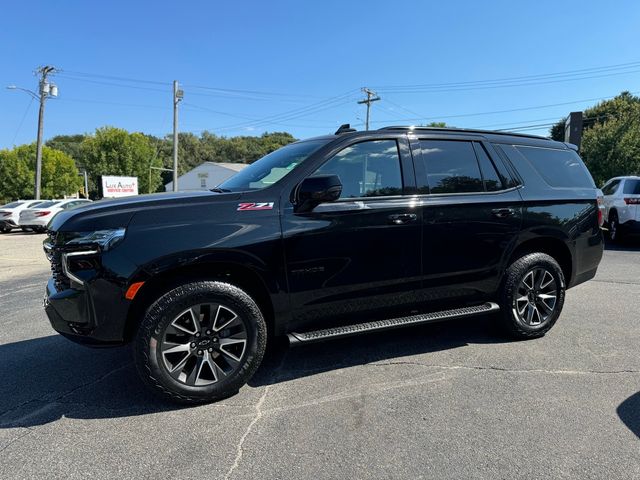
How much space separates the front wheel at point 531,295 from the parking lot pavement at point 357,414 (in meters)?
0.20

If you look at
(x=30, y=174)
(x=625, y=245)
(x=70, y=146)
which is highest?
(x=70, y=146)

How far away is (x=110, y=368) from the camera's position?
3.87m

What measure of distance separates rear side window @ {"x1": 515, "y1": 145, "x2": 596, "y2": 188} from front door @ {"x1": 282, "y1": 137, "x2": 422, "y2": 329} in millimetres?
1601

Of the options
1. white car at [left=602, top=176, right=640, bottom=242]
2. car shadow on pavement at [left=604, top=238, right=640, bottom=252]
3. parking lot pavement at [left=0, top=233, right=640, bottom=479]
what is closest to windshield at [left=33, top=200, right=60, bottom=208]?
parking lot pavement at [left=0, top=233, right=640, bottom=479]

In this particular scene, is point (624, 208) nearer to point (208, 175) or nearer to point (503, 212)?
point (503, 212)

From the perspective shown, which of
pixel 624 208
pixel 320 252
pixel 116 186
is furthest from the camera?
pixel 116 186

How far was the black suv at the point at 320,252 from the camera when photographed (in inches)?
119

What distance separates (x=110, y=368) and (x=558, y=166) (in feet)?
15.6

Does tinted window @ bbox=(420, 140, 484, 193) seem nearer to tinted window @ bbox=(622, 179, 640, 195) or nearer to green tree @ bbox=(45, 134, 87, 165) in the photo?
tinted window @ bbox=(622, 179, 640, 195)

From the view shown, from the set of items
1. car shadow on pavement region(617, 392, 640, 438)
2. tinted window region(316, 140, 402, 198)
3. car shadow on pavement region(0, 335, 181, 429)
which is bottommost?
car shadow on pavement region(0, 335, 181, 429)

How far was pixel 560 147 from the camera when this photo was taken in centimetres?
494

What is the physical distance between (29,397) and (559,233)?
15.9ft

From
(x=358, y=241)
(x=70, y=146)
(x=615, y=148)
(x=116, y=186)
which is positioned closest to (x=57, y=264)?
(x=358, y=241)

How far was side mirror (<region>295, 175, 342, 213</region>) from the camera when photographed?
328 centimetres
